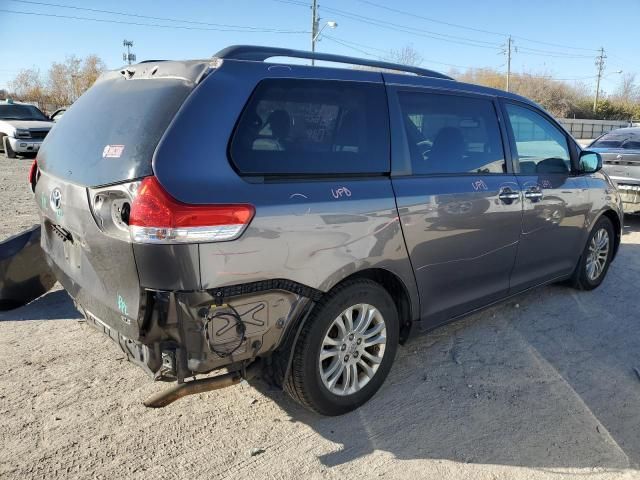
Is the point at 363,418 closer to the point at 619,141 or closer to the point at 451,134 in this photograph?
the point at 451,134

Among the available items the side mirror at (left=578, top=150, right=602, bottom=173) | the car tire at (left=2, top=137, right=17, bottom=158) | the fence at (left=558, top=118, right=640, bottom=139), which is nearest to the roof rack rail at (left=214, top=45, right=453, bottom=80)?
the side mirror at (left=578, top=150, right=602, bottom=173)

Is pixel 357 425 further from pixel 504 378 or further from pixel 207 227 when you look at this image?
pixel 207 227

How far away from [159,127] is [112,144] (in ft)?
1.10

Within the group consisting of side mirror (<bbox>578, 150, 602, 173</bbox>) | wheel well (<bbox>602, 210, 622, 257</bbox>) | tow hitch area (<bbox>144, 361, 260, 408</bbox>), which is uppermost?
side mirror (<bbox>578, 150, 602, 173</bbox>)

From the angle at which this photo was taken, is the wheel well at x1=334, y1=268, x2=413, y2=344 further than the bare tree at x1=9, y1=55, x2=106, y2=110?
No

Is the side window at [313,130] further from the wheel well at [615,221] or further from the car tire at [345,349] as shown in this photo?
the wheel well at [615,221]

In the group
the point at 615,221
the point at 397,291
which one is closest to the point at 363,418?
the point at 397,291

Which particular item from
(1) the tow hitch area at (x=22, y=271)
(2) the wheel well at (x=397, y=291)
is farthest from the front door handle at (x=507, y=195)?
(1) the tow hitch area at (x=22, y=271)

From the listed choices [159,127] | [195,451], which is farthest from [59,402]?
[159,127]

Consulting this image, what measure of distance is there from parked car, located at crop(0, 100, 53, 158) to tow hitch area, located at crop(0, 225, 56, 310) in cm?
1287

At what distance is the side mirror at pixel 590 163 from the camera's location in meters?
4.63

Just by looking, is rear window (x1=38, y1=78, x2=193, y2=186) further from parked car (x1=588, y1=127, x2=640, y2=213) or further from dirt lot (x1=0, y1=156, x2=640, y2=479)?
parked car (x1=588, y1=127, x2=640, y2=213)

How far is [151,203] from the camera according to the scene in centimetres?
218

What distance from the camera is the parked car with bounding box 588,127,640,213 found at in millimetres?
8000
